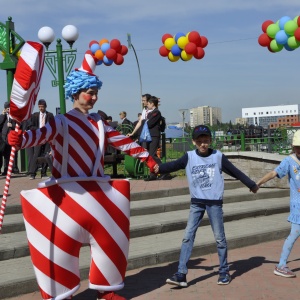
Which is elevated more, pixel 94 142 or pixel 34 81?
pixel 34 81

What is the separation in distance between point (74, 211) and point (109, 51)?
12707mm

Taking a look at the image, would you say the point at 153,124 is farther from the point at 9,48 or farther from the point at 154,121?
the point at 9,48

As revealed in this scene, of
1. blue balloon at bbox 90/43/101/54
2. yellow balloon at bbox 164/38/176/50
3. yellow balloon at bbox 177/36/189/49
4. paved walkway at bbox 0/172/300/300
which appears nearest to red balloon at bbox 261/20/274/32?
yellow balloon at bbox 177/36/189/49

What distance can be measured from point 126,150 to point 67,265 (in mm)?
1212

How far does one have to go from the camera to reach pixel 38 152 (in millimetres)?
13133

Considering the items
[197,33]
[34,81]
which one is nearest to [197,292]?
[34,81]

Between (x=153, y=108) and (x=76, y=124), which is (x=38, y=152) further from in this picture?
(x=76, y=124)

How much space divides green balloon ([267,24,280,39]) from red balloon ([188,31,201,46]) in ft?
7.06

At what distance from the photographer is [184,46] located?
16375 millimetres

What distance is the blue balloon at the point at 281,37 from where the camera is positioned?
14102 millimetres

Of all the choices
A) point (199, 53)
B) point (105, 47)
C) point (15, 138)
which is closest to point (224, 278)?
point (15, 138)

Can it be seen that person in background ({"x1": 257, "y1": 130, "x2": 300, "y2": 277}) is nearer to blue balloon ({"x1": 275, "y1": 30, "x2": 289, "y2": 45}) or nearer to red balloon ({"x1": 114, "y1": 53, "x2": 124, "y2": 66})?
blue balloon ({"x1": 275, "y1": 30, "x2": 289, "y2": 45})

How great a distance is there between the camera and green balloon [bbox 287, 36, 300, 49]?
1388cm

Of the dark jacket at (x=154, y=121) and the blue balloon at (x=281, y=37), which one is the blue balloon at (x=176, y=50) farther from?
the dark jacket at (x=154, y=121)
